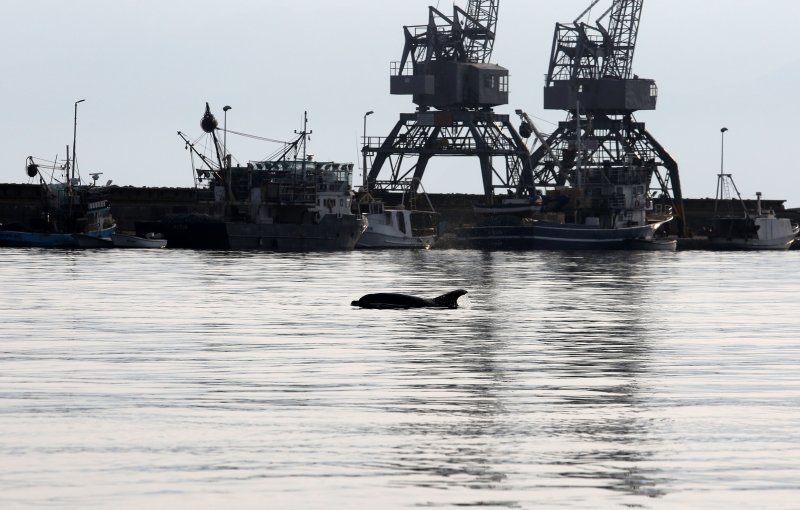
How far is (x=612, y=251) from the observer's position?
578 feet

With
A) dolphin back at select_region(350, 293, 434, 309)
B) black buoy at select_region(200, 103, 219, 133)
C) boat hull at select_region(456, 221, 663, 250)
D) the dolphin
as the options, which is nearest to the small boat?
black buoy at select_region(200, 103, 219, 133)

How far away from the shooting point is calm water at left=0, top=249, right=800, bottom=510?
61.6 ft

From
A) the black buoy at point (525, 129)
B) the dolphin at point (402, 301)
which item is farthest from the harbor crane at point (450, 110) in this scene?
the dolphin at point (402, 301)

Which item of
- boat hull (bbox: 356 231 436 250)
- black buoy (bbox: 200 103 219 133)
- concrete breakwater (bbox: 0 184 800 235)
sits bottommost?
boat hull (bbox: 356 231 436 250)

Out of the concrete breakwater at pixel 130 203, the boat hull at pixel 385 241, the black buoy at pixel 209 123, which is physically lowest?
the boat hull at pixel 385 241

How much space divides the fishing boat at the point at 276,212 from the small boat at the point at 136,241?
Result: 103 centimetres

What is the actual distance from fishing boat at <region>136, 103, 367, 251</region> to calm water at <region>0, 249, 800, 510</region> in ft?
288

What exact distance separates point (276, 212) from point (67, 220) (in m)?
19.7

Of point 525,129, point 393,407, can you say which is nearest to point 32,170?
point 525,129

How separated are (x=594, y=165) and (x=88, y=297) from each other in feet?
464

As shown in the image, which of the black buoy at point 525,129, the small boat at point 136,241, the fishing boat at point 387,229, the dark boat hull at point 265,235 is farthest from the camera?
the black buoy at point 525,129

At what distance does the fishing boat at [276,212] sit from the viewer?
146m

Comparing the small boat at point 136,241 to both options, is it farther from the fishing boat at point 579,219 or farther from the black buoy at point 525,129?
the black buoy at point 525,129

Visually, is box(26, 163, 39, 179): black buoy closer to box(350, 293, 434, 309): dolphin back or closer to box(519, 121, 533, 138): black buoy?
box(519, 121, 533, 138): black buoy
